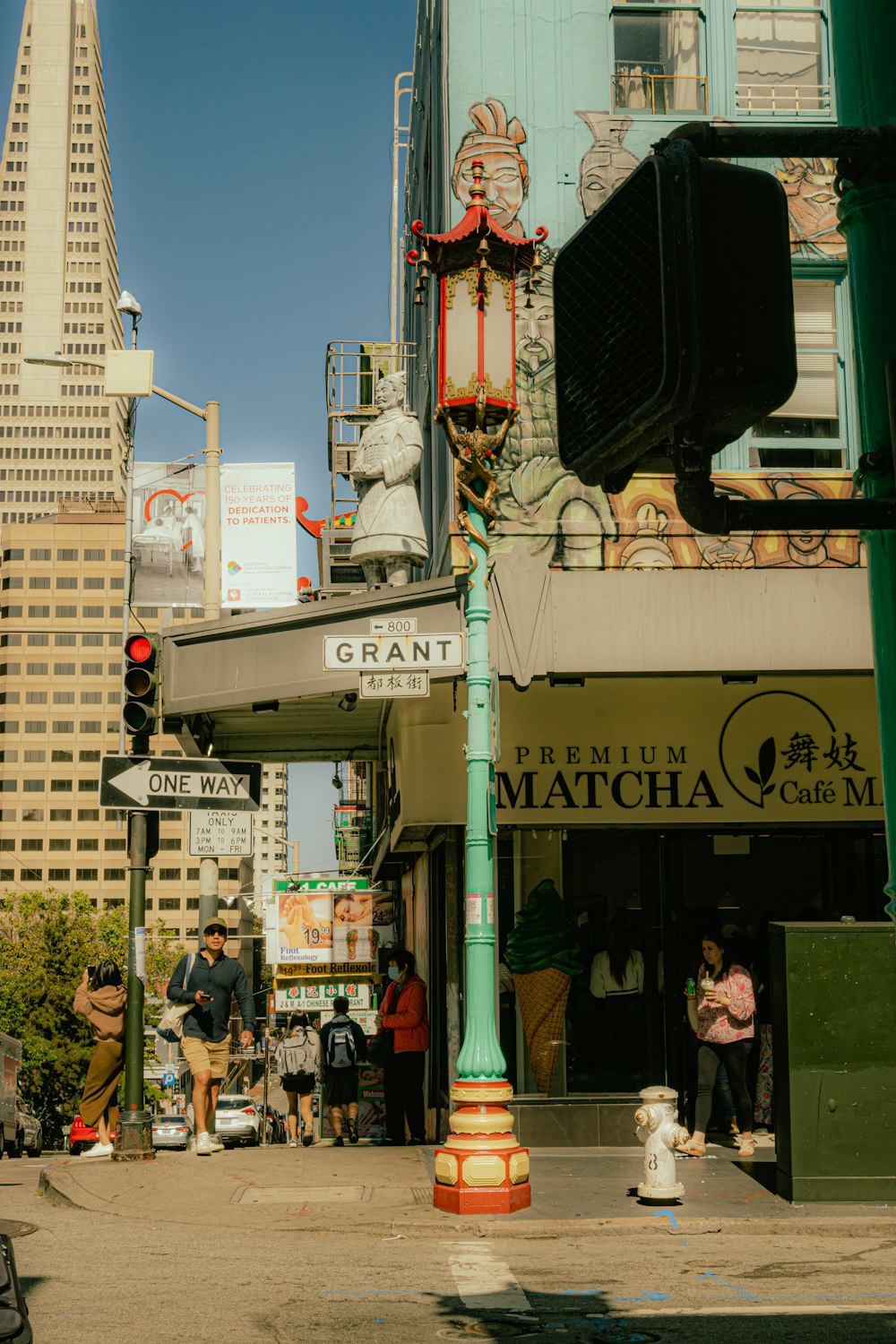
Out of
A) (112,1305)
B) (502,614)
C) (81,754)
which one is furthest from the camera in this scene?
(81,754)

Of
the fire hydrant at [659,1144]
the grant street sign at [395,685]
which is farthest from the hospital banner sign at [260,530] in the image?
the fire hydrant at [659,1144]

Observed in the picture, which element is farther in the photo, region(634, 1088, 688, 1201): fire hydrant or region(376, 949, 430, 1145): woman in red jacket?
region(376, 949, 430, 1145): woman in red jacket

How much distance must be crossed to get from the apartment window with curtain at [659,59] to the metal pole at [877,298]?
41.3ft

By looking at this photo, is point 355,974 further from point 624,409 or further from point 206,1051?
point 624,409

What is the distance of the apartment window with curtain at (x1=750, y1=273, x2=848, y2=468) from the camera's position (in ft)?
47.9

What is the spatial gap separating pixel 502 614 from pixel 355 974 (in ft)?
29.4

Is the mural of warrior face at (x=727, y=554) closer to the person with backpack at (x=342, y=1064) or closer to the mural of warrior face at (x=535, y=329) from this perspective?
the mural of warrior face at (x=535, y=329)

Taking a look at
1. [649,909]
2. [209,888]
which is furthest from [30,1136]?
[649,909]

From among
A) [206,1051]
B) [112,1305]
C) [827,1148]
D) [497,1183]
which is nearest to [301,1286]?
[112,1305]

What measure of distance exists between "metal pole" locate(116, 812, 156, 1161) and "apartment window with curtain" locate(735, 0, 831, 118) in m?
9.54

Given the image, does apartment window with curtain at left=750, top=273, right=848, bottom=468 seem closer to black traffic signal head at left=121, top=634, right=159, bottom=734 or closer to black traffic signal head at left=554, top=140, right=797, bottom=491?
black traffic signal head at left=121, top=634, right=159, bottom=734

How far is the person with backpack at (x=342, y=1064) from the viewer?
16641 mm

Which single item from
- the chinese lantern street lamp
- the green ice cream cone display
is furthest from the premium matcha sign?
the chinese lantern street lamp

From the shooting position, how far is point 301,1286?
7.41 m
